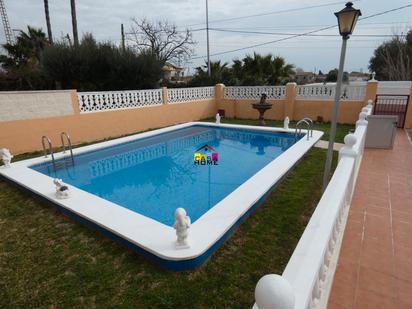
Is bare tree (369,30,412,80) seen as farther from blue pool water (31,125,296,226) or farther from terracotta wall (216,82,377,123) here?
blue pool water (31,125,296,226)

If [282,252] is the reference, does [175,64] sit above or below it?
above

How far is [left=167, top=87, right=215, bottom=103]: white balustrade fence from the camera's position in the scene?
11.8 meters

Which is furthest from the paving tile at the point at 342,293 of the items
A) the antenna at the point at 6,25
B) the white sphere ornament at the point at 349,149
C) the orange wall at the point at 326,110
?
the antenna at the point at 6,25

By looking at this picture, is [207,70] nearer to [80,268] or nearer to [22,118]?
[22,118]

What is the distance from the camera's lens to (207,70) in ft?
60.2

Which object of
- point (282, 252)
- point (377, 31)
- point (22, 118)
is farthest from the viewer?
point (377, 31)

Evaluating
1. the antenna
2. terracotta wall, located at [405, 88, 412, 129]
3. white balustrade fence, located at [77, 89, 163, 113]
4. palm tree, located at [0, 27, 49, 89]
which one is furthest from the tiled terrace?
the antenna

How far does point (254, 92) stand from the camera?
13.0 m

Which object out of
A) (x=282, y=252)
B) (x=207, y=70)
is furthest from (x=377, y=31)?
(x=282, y=252)

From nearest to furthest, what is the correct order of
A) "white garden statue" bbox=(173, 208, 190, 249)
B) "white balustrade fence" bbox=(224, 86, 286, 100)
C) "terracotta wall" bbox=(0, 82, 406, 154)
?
"white garden statue" bbox=(173, 208, 190, 249)
"terracotta wall" bbox=(0, 82, 406, 154)
"white balustrade fence" bbox=(224, 86, 286, 100)

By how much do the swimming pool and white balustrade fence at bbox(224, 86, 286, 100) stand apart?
138 inches

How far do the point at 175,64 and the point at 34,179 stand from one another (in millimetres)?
20497

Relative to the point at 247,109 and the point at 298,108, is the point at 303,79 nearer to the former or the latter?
the point at 247,109

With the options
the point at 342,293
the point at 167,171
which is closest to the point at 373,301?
the point at 342,293
